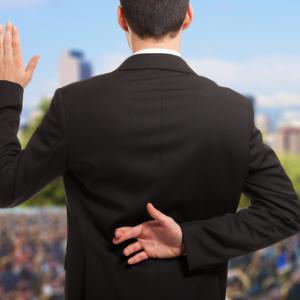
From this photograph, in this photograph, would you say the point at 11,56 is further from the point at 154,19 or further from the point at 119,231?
the point at 119,231

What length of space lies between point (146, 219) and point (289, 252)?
6.85 m

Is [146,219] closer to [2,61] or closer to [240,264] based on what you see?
[2,61]

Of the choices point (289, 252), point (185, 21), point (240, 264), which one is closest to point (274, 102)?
point (289, 252)

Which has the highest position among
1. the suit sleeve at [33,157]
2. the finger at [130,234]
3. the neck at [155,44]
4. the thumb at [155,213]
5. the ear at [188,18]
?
the ear at [188,18]

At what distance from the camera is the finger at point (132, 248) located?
36.9 inches

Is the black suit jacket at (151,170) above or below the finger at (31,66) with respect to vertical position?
below

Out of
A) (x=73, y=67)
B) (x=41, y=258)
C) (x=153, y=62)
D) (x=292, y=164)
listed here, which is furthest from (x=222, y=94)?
(x=73, y=67)

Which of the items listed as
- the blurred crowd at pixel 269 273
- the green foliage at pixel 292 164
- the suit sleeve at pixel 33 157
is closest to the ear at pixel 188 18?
the suit sleeve at pixel 33 157

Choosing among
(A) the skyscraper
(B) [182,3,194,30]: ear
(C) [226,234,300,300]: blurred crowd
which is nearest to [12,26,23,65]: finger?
(B) [182,3,194,30]: ear

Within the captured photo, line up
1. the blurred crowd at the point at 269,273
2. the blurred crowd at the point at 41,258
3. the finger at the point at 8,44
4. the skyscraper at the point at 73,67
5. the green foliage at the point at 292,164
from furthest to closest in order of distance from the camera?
the skyscraper at the point at 73,67
the green foliage at the point at 292,164
the blurred crowd at the point at 269,273
the blurred crowd at the point at 41,258
the finger at the point at 8,44

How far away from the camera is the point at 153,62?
0.96 meters

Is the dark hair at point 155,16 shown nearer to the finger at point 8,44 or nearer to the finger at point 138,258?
the finger at point 8,44

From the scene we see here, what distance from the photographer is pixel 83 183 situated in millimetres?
942

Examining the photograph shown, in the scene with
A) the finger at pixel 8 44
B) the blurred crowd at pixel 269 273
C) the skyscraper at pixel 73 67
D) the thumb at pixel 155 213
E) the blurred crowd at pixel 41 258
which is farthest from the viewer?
the skyscraper at pixel 73 67
